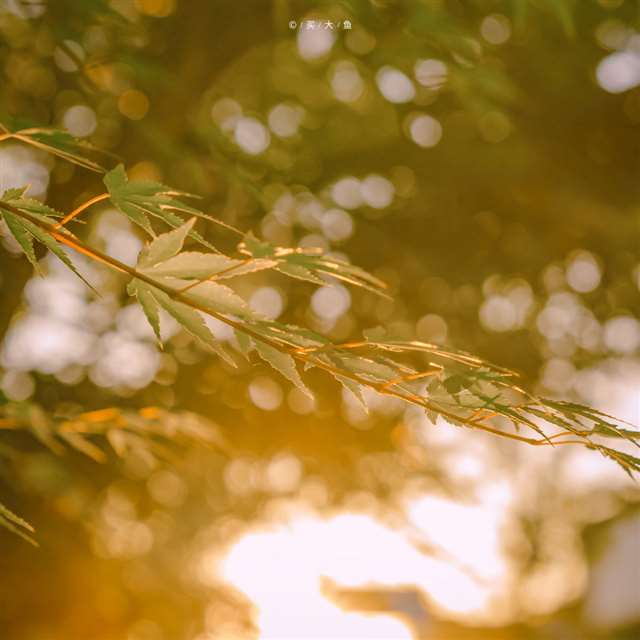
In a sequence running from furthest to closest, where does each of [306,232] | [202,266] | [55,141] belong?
[306,232] → [55,141] → [202,266]

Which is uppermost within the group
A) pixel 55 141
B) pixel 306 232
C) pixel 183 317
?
pixel 306 232

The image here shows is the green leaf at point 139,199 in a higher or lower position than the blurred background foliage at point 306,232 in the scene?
lower

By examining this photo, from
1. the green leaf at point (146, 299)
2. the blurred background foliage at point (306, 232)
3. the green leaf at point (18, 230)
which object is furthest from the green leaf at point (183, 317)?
the blurred background foliage at point (306, 232)

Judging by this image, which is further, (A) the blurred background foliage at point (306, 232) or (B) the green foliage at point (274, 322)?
(A) the blurred background foliage at point (306, 232)

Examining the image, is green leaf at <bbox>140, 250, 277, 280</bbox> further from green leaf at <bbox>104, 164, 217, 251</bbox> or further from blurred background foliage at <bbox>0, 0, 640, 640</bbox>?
blurred background foliage at <bbox>0, 0, 640, 640</bbox>

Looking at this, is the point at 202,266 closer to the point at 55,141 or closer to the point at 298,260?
the point at 298,260

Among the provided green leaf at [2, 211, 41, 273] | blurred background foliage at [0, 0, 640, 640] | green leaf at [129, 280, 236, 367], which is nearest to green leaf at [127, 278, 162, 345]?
green leaf at [129, 280, 236, 367]

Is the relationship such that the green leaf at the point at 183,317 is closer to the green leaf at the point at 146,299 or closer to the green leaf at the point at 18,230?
the green leaf at the point at 146,299

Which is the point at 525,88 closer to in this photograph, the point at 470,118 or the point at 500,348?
the point at 470,118

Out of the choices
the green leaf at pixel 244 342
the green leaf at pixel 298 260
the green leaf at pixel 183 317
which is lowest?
the green leaf at pixel 183 317

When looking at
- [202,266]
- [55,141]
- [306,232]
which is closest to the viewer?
[202,266]

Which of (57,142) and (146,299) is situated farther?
(57,142)

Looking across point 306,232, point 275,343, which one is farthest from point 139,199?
point 306,232

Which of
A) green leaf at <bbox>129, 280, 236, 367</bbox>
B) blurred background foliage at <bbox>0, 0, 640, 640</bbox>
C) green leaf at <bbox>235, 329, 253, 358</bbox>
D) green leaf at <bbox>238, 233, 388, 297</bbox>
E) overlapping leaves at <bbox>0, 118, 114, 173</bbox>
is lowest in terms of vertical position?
green leaf at <bbox>129, 280, 236, 367</bbox>
